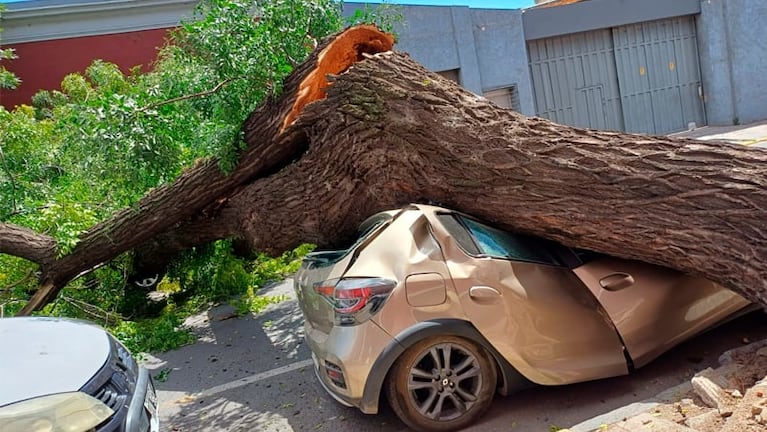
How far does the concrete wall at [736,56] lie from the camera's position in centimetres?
1789

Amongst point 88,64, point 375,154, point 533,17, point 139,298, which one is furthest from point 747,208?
point 88,64

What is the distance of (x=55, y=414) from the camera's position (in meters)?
2.43

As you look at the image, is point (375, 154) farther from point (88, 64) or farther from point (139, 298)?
point (88, 64)

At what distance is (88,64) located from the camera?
17.1m

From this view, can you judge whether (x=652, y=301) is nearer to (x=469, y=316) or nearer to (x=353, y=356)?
(x=469, y=316)

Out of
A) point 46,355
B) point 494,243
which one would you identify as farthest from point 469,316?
point 46,355

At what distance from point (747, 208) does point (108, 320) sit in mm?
6525

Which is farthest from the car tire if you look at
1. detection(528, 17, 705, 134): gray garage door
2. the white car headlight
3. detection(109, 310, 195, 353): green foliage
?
detection(528, 17, 705, 134): gray garage door

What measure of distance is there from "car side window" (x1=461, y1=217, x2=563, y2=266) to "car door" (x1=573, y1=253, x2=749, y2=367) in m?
0.25

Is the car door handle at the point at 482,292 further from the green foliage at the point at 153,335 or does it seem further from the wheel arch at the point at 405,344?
the green foliage at the point at 153,335

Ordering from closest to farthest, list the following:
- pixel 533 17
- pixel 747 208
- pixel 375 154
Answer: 1. pixel 747 208
2. pixel 375 154
3. pixel 533 17

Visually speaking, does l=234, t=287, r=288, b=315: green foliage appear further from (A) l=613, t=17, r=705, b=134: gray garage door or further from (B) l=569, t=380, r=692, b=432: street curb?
(A) l=613, t=17, r=705, b=134: gray garage door

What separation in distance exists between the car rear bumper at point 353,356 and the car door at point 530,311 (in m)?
0.59

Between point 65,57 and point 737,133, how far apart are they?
19740 millimetres
